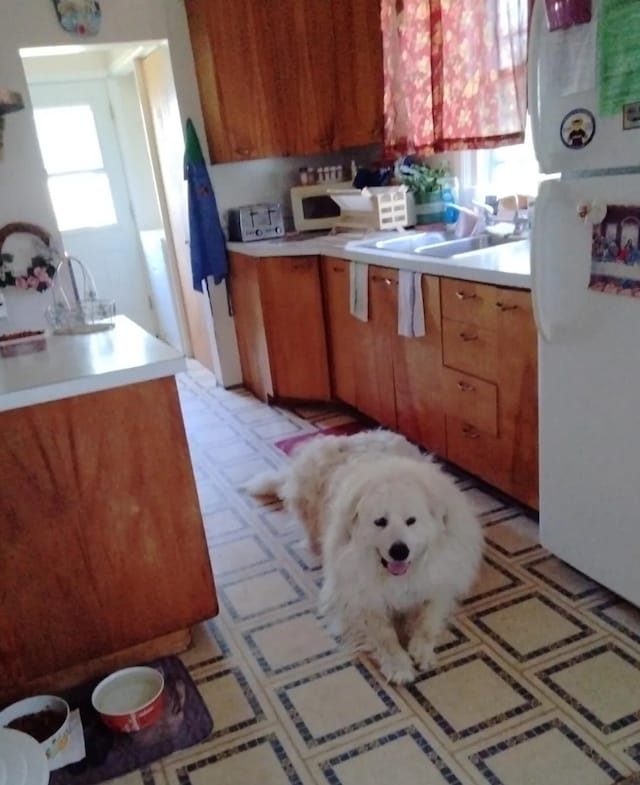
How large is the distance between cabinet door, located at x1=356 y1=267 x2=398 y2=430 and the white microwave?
3.34 ft

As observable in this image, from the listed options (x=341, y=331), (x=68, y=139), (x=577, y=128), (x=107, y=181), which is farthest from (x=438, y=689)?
(x=68, y=139)

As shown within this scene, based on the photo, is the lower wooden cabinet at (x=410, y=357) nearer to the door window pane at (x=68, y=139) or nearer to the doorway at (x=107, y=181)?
the doorway at (x=107, y=181)

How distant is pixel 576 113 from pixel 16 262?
3.08 meters

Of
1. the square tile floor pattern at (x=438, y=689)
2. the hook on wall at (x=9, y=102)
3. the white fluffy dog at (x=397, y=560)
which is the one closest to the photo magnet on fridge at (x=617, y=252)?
the white fluffy dog at (x=397, y=560)

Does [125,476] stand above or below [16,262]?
below

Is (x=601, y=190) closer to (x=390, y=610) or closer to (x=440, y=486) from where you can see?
(x=440, y=486)

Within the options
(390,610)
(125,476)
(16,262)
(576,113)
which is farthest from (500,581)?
(16,262)

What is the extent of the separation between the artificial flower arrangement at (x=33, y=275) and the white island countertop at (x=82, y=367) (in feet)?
6.19

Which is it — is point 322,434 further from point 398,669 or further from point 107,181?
point 107,181

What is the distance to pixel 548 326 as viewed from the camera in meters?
1.90

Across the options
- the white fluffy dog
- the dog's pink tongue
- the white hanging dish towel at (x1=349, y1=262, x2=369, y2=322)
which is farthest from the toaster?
the dog's pink tongue

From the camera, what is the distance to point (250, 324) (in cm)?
404

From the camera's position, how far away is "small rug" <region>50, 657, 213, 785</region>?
1.64 metres

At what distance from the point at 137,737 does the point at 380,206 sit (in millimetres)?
2661
